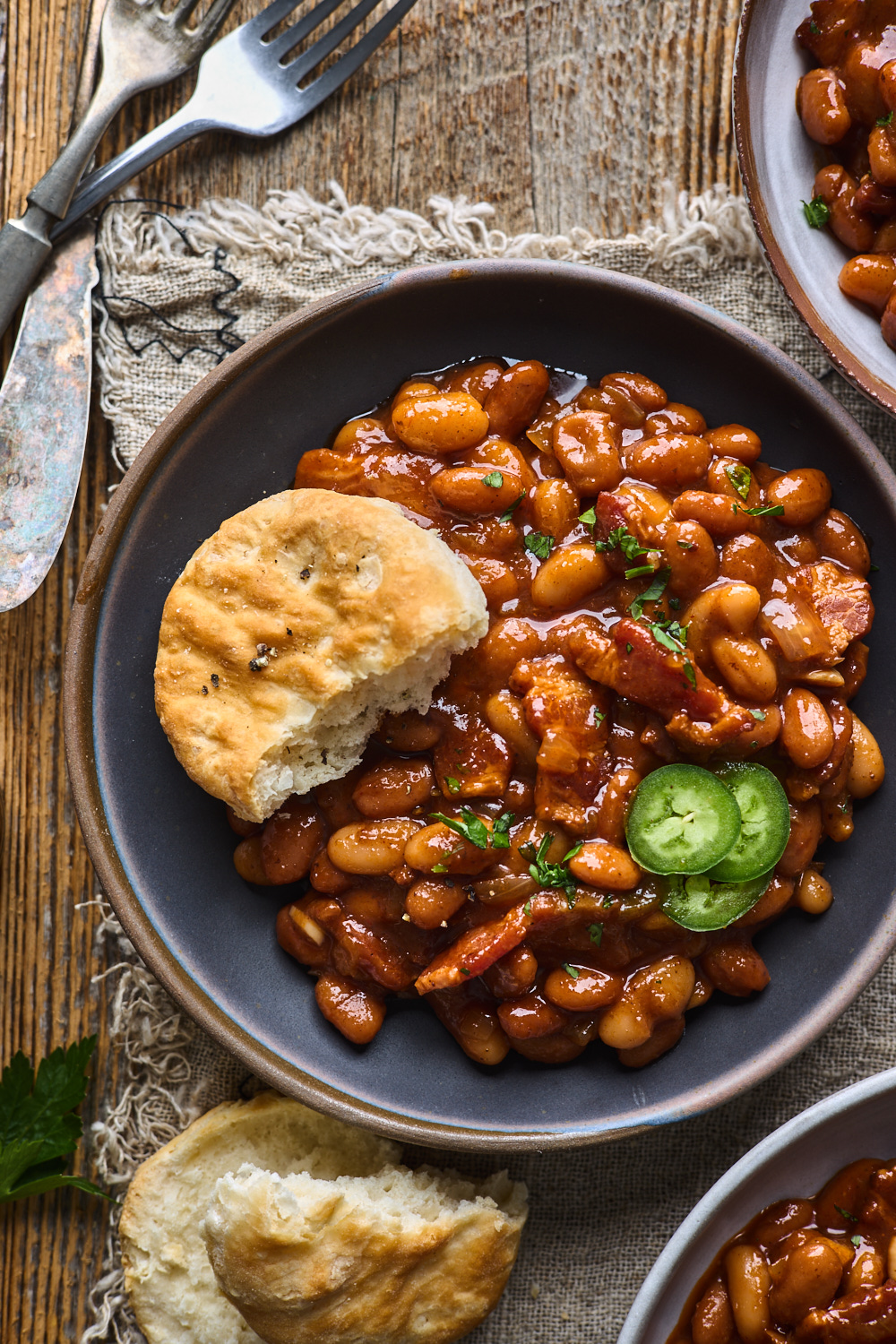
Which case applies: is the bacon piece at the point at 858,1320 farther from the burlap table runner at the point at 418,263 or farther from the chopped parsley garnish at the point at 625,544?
the chopped parsley garnish at the point at 625,544

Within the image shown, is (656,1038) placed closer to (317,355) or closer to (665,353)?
(665,353)

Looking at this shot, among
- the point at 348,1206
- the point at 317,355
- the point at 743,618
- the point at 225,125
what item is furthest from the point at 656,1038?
the point at 225,125

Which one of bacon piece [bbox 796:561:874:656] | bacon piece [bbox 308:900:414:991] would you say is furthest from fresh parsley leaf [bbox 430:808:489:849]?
bacon piece [bbox 796:561:874:656]

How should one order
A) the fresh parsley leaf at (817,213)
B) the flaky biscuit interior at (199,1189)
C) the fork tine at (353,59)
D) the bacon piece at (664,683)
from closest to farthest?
the bacon piece at (664,683) < the fresh parsley leaf at (817,213) < the flaky biscuit interior at (199,1189) < the fork tine at (353,59)

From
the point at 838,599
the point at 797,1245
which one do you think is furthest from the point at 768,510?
the point at 797,1245

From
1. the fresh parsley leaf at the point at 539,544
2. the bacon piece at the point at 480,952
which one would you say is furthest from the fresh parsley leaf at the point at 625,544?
the bacon piece at the point at 480,952

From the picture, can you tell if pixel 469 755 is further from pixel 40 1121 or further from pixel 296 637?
pixel 40 1121
